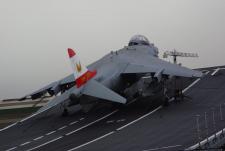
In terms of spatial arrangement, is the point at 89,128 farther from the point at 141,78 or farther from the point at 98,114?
the point at 141,78

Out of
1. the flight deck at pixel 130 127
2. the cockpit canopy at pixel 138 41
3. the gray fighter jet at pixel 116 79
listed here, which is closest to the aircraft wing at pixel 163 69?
the gray fighter jet at pixel 116 79

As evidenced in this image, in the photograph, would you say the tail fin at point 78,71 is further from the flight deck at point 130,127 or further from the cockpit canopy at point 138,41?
the cockpit canopy at point 138,41

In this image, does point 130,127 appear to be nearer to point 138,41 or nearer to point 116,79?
point 116,79

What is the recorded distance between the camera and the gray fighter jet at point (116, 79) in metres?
31.2

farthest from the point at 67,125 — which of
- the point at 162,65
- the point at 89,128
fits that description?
the point at 162,65

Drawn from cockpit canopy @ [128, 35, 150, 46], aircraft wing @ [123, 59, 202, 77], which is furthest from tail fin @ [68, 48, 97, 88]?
cockpit canopy @ [128, 35, 150, 46]

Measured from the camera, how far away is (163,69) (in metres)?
35.4

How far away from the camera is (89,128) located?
1254 inches

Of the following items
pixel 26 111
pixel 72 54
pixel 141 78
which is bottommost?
pixel 26 111

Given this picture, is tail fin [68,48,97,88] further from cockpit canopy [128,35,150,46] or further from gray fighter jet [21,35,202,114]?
cockpit canopy [128,35,150,46]

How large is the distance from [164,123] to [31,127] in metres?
11.2

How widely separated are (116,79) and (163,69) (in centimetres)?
379

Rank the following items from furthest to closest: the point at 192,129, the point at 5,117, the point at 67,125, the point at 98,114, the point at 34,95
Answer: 1. the point at 5,117
2. the point at 34,95
3. the point at 98,114
4. the point at 67,125
5. the point at 192,129

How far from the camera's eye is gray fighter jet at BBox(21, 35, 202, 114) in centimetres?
3120
